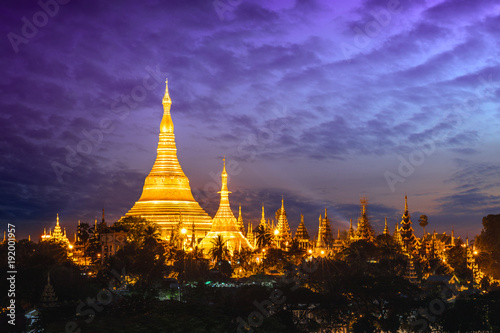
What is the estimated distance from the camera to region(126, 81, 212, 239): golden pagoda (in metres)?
126

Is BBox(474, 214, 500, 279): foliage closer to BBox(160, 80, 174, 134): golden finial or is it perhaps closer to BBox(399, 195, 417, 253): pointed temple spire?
BBox(399, 195, 417, 253): pointed temple spire

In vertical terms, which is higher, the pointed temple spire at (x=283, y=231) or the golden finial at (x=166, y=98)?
the golden finial at (x=166, y=98)

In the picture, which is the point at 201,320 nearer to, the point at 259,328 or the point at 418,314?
the point at 259,328

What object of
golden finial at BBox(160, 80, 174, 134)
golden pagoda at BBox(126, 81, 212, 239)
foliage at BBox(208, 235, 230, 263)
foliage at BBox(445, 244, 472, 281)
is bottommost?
foliage at BBox(445, 244, 472, 281)

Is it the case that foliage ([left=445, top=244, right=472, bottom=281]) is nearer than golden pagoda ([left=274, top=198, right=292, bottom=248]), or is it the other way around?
foliage ([left=445, top=244, right=472, bottom=281])

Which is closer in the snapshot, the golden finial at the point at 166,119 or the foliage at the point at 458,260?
the foliage at the point at 458,260

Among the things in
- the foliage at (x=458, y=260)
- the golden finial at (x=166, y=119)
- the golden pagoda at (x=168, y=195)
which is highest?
the golden finial at (x=166, y=119)

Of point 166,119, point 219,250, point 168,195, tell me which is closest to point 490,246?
point 219,250

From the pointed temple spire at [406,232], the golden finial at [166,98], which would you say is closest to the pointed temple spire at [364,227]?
the pointed temple spire at [406,232]

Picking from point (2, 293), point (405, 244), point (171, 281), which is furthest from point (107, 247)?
point (405, 244)

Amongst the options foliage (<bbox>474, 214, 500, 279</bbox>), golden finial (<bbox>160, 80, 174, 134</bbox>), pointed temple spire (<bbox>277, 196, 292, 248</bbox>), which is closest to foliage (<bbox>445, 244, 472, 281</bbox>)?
foliage (<bbox>474, 214, 500, 279</bbox>)

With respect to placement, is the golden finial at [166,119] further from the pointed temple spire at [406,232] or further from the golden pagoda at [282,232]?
the pointed temple spire at [406,232]

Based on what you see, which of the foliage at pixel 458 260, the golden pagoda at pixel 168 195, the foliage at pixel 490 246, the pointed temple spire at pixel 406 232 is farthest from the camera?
the pointed temple spire at pixel 406 232

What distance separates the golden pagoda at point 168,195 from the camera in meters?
126
